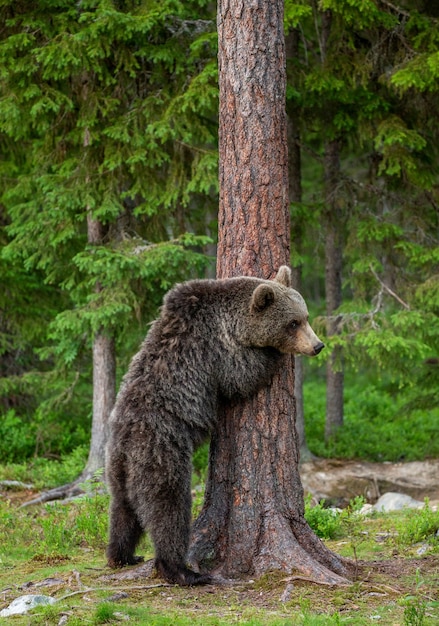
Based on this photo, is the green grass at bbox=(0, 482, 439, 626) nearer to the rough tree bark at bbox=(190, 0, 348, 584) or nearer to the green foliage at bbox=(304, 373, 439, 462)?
the rough tree bark at bbox=(190, 0, 348, 584)

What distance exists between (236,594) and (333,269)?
967cm

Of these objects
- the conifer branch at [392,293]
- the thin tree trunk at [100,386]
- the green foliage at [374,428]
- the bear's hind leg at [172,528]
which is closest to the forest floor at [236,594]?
the bear's hind leg at [172,528]

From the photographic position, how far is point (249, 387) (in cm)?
644

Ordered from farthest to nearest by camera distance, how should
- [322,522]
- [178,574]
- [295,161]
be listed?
[295,161] → [322,522] → [178,574]

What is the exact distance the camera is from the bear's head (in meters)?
6.57

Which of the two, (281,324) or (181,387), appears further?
(281,324)

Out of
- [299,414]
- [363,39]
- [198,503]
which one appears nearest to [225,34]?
[198,503]

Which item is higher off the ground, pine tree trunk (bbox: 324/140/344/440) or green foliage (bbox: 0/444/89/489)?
pine tree trunk (bbox: 324/140/344/440)

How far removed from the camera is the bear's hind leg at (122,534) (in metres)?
6.47

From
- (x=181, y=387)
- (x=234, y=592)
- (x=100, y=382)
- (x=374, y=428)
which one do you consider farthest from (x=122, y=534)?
(x=374, y=428)

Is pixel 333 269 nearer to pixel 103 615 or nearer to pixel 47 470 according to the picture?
pixel 47 470

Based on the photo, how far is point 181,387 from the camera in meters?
6.30

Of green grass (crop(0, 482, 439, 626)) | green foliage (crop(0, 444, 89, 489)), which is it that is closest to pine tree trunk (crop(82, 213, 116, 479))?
green foliage (crop(0, 444, 89, 489))

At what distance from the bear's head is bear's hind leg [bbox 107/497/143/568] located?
5.55 feet
